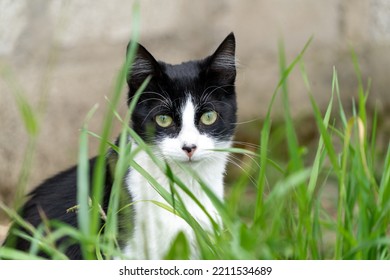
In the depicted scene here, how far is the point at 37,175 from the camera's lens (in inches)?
158

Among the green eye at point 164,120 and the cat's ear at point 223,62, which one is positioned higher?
the cat's ear at point 223,62

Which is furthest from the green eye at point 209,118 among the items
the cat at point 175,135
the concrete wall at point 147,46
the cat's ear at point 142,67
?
the concrete wall at point 147,46

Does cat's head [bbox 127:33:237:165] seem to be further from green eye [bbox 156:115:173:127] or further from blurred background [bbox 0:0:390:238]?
blurred background [bbox 0:0:390:238]

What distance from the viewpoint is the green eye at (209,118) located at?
264 centimetres

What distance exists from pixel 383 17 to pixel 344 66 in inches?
13.6

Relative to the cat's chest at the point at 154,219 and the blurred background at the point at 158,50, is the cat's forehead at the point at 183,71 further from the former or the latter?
the blurred background at the point at 158,50

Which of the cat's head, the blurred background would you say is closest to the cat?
the cat's head

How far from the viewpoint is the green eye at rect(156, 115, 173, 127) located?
2.62 metres

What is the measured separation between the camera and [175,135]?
259 centimetres

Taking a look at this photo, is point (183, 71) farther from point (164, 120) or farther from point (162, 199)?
point (162, 199)

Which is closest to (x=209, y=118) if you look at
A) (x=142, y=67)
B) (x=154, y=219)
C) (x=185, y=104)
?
(x=185, y=104)

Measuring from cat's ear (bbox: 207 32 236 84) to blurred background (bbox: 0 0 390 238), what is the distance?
1113 mm
